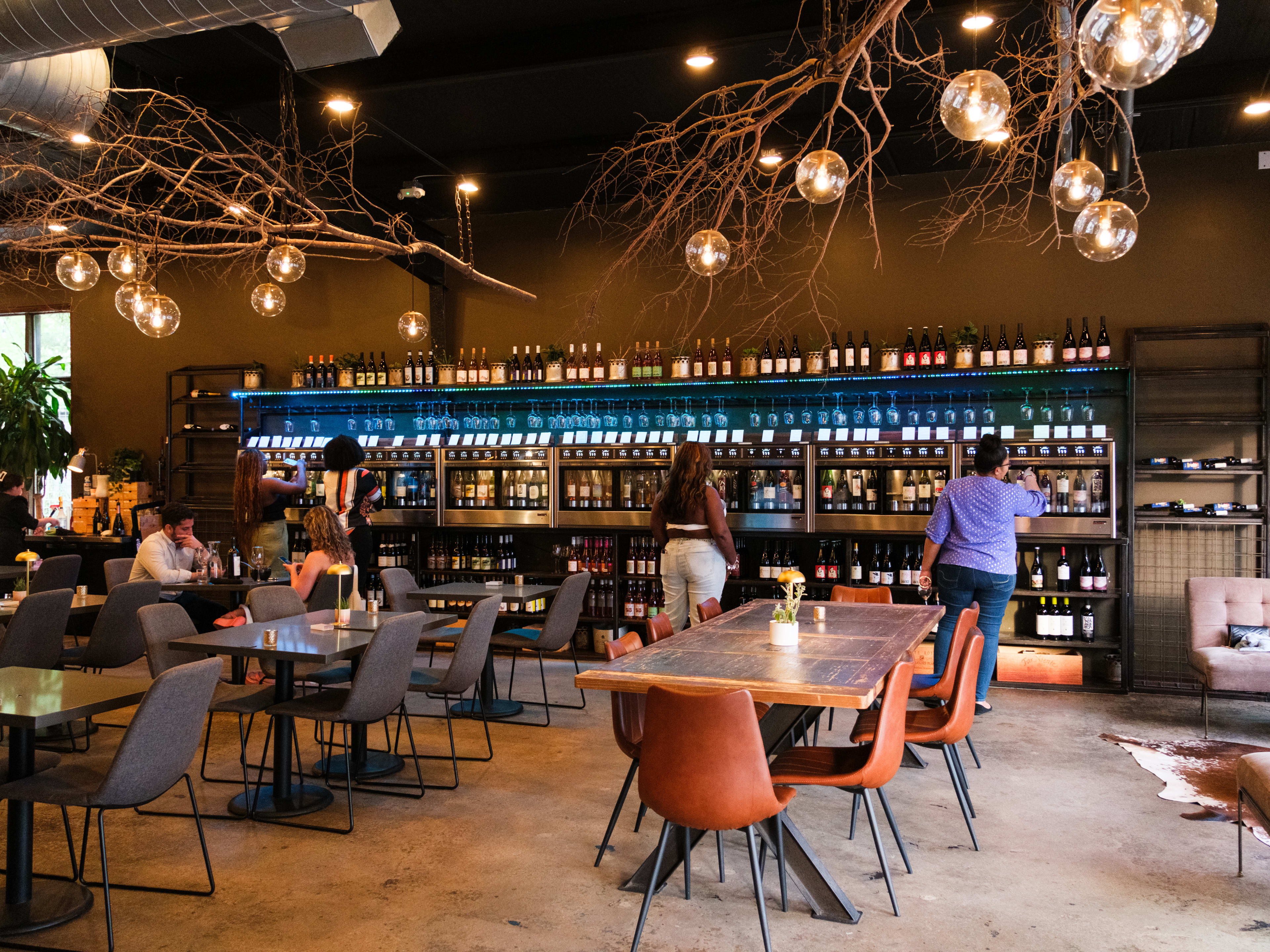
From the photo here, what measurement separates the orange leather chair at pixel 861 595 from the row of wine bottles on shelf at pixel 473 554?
334 cm

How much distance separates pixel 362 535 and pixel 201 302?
4.18 metres

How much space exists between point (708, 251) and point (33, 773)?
10.3 feet

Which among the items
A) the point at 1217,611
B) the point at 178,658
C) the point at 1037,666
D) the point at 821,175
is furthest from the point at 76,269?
the point at 1217,611

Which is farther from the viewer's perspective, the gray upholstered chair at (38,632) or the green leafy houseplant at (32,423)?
the green leafy houseplant at (32,423)

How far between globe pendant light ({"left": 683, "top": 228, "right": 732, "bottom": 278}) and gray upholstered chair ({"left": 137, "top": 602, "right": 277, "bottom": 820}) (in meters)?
2.69

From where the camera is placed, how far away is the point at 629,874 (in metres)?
3.54

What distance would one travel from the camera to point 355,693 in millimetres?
4000

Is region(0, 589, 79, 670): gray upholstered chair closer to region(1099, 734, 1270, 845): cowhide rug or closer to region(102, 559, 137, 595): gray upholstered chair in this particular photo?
region(102, 559, 137, 595): gray upholstered chair

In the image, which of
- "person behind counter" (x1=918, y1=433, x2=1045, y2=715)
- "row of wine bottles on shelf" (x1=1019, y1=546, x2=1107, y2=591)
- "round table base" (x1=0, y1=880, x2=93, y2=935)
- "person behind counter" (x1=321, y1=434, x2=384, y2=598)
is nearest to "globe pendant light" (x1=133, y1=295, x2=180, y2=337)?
"person behind counter" (x1=321, y1=434, x2=384, y2=598)

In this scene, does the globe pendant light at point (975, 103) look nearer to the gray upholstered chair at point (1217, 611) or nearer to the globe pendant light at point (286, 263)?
the globe pendant light at point (286, 263)

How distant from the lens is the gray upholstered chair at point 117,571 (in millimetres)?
6762

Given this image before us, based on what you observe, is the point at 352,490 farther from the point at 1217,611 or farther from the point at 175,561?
the point at 1217,611

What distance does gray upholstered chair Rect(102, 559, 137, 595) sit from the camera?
6.76m

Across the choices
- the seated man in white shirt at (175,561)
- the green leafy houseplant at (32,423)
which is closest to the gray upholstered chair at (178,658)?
the seated man in white shirt at (175,561)
